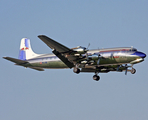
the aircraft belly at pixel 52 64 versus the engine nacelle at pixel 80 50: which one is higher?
the engine nacelle at pixel 80 50

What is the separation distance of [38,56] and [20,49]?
5.63 meters

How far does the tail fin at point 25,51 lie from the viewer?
163 feet

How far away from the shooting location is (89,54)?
43.1m

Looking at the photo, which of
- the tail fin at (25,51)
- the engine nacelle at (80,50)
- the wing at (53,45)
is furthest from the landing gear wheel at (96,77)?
the tail fin at (25,51)

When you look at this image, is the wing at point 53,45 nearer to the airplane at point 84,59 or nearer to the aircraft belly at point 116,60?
the airplane at point 84,59

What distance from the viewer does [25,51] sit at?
51188mm

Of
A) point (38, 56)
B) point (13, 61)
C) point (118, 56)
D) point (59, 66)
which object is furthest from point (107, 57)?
point (13, 61)

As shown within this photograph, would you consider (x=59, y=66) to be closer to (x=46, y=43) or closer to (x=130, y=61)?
(x=46, y=43)

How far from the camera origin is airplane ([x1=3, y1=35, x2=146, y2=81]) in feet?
135

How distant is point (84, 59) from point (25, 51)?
12.8 meters

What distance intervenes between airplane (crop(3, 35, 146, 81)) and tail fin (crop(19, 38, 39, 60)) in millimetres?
1198

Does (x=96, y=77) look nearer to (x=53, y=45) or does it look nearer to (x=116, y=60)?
(x=116, y=60)

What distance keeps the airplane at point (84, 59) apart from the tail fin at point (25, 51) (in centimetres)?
120

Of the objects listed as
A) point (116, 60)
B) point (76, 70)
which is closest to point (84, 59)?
point (76, 70)
